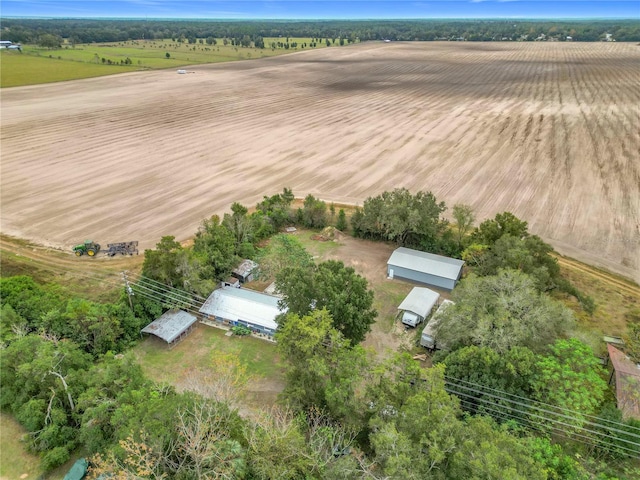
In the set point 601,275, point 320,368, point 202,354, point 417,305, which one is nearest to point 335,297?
point 320,368

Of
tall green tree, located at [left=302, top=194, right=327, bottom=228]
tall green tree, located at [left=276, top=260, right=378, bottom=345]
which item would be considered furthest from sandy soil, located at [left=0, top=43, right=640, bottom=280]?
tall green tree, located at [left=276, top=260, right=378, bottom=345]

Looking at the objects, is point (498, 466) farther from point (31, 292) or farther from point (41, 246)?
point (41, 246)

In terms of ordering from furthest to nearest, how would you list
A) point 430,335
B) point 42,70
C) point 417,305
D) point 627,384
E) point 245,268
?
point 42,70 → point 245,268 → point 417,305 → point 430,335 → point 627,384

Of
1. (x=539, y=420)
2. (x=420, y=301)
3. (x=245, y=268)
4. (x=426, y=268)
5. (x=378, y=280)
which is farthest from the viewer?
(x=378, y=280)

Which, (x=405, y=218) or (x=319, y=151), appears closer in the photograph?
(x=405, y=218)

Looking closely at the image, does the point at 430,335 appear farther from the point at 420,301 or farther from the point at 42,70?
the point at 42,70

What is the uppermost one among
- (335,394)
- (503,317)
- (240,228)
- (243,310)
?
→ (503,317)

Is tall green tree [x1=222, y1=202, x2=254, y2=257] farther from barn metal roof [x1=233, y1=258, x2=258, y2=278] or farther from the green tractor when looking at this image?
the green tractor
